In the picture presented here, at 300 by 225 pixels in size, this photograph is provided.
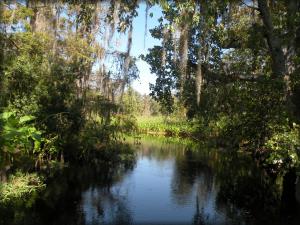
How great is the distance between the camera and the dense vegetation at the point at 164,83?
30.8 feet

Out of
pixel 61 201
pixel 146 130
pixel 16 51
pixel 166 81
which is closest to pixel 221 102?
pixel 166 81

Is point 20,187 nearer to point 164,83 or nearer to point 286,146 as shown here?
point 164,83

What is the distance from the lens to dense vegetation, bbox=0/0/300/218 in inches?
370

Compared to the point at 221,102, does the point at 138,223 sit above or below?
below

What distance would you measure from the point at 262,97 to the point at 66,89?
7.69 metres

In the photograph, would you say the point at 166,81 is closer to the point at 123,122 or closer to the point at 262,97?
the point at 262,97

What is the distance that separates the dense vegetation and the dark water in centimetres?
80

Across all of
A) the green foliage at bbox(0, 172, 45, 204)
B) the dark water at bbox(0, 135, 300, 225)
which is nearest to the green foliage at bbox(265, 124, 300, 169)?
the dark water at bbox(0, 135, 300, 225)

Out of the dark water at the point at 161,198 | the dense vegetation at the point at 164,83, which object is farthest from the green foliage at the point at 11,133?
the dark water at the point at 161,198

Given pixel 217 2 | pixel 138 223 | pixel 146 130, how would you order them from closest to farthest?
pixel 217 2
pixel 138 223
pixel 146 130

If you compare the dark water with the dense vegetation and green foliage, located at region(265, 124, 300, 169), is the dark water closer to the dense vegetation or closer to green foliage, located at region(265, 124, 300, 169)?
the dense vegetation

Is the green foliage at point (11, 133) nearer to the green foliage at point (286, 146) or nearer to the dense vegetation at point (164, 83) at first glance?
the dense vegetation at point (164, 83)

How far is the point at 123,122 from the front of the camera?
57.6 ft

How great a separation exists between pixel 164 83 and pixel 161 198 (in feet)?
12.1
